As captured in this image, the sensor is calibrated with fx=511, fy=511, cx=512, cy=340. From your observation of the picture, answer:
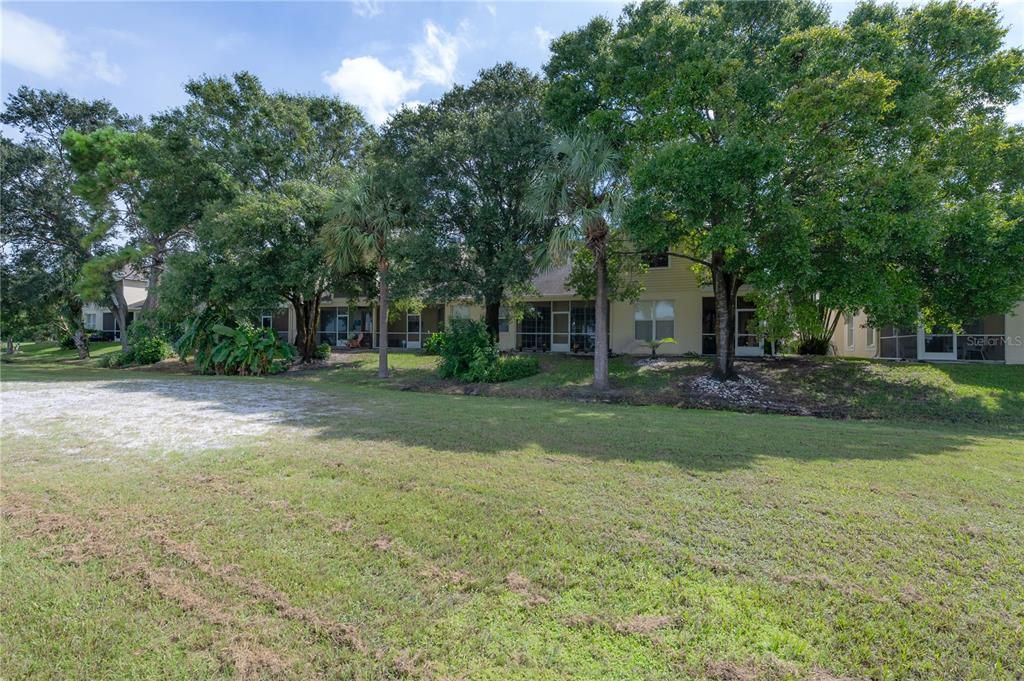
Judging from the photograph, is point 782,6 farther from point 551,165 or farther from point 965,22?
point 551,165

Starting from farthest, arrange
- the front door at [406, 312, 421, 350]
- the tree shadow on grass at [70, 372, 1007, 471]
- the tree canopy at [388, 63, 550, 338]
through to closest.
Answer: the front door at [406, 312, 421, 350]
the tree canopy at [388, 63, 550, 338]
the tree shadow on grass at [70, 372, 1007, 471]

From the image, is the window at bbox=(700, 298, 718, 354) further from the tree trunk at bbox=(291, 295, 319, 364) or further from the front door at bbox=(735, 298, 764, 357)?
the tree trunk at bbox=(291, 295, 319, 364)

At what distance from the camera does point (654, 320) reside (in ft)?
69.1

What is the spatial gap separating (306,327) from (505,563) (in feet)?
67.4

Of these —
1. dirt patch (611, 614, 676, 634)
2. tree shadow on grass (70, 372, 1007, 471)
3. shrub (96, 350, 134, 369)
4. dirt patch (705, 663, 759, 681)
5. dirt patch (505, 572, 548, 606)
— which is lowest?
dirt patch (705, 663, 759, 681)

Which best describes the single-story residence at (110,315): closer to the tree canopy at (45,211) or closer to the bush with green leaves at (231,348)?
the tree canopy at (45,211)

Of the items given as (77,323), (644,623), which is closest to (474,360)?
(644,623)

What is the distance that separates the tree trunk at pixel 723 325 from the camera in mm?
14383

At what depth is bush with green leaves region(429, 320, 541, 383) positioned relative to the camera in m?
15.7

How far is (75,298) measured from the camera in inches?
999

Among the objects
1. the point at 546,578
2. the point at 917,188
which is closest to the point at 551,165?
the point at 917,188

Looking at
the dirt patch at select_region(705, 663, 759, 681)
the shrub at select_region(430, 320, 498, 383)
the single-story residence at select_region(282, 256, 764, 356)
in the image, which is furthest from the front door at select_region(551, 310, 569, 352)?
the dirt patch at select_region(705, 663, 759, 681)

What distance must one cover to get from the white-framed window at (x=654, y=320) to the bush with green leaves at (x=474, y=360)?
649 cm

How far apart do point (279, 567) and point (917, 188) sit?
12.9 meters
